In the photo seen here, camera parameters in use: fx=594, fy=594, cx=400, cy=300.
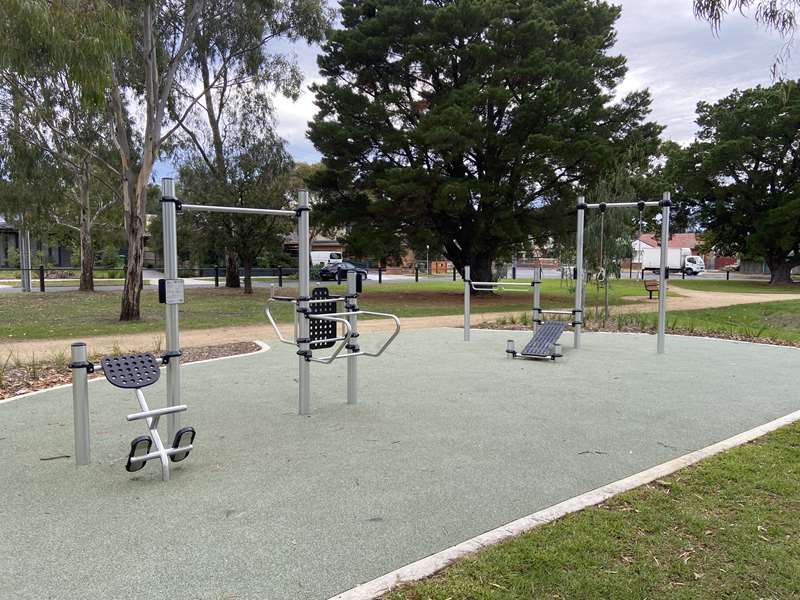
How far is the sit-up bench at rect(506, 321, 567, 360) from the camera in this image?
7852mm

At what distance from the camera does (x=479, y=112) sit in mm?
20109

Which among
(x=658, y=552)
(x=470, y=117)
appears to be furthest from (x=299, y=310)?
(x=470, y=117)

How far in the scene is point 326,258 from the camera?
43.0 meters

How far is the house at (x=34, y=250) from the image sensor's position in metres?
39.6

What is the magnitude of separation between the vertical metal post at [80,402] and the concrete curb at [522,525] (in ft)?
7.52

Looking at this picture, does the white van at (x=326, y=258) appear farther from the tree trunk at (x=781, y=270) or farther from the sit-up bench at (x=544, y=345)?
the sit-up bench at (x=544, y=345)

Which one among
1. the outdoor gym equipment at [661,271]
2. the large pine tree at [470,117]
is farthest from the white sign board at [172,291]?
the large pine tree at [470,117]

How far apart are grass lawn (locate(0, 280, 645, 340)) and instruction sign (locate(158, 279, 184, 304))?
822 centimetres

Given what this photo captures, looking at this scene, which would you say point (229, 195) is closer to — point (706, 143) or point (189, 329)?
point (189, 329)

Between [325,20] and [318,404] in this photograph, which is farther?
[325,20]

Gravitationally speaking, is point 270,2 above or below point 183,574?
above

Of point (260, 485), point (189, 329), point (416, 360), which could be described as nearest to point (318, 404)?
point (260, 485)

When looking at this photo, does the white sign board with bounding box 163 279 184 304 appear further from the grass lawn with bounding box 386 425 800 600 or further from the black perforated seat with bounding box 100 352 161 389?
the grass lawn with bounding box 386 425 800 600

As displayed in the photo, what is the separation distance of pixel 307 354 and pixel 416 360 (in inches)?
122
